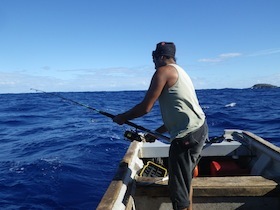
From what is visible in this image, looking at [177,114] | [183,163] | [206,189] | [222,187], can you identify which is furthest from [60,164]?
[177,114]

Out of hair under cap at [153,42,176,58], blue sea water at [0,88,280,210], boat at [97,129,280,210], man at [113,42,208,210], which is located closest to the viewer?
man at [113,42,208,210]

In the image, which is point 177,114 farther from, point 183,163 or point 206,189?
point 206,189

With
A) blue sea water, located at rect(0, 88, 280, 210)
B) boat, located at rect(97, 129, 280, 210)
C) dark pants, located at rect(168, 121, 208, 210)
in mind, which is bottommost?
blue sea water, located at rect(0, 88, 280, 210)

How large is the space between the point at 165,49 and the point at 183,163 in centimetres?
136

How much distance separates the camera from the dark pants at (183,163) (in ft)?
11.6

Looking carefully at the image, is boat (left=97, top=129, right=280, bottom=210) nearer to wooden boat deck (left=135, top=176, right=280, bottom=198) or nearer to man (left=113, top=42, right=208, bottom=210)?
wooden boat deck (left=135, top=176, right=280, bottom=198)

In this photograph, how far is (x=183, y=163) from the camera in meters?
3.58

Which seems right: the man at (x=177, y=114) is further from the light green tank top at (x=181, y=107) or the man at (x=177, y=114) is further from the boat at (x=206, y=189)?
the boat at (x=206, y=189)

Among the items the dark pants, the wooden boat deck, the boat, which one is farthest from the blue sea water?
the dark pants

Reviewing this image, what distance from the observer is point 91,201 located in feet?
23.7

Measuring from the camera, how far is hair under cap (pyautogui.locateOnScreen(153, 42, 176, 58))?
3.51m

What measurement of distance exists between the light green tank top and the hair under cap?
0.17m

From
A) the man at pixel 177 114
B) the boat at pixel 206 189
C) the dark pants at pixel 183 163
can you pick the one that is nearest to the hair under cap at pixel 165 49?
the man at pixel 177 114

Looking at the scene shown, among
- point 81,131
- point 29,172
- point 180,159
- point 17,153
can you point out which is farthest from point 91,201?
point 81,131
